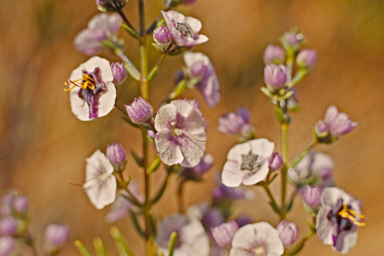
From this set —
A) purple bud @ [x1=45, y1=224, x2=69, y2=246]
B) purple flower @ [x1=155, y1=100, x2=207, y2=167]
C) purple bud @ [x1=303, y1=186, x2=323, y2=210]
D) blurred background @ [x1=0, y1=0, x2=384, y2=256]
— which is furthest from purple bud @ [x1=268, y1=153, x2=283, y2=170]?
blurred background @ [x1=0, y1=0, x2=384, y2=256]

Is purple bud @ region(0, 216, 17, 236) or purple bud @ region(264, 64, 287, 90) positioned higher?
purple bud @ region(264, 64, 287, 90)

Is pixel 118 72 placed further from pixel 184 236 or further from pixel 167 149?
pixel 184 236

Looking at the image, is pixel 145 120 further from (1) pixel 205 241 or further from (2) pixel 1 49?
(2) pixel 1 49

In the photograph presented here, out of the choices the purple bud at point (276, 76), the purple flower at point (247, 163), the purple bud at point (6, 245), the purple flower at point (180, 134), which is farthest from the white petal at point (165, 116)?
the purple bud at point (6, 245)

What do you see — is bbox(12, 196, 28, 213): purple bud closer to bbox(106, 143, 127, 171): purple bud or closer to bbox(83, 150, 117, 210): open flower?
bbox(83, 150, 117, 210): open flower

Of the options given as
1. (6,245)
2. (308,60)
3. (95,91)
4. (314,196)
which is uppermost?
(308,60)

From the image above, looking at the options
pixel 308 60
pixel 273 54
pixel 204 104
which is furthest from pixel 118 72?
pixel 204 104

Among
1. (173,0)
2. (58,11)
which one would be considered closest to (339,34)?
(58,11)
